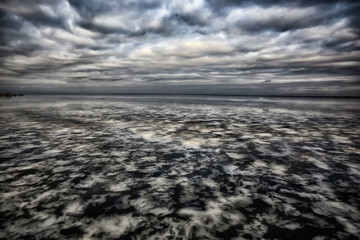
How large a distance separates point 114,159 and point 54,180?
1093 millimetres

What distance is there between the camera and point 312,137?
606 centimetres

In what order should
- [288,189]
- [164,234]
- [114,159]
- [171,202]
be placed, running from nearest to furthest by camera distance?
[164,234]
[171,202]
[288,189]
[114,159]

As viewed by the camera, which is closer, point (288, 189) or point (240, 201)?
point (240, 201)

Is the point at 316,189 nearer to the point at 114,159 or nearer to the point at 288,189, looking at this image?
the point at 288,189

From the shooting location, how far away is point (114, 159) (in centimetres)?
381

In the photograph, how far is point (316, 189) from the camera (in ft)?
8.81

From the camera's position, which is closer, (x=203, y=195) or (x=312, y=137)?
(x=203, y=195)

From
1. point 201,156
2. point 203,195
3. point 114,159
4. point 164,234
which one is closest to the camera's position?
point 164,234

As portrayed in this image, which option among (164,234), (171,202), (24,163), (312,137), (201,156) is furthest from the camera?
(312,137)

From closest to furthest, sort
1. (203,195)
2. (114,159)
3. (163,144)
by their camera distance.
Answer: (203,195) < (114,159) < (163,144)

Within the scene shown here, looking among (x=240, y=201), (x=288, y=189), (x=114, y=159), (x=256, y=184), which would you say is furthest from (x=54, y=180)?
(x=288, y=189)

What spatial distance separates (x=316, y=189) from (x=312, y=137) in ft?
13.1

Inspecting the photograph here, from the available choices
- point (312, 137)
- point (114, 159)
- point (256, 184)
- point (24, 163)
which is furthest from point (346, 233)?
point (312, 137)

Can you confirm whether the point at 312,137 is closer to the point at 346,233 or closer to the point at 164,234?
the point at 346,233
